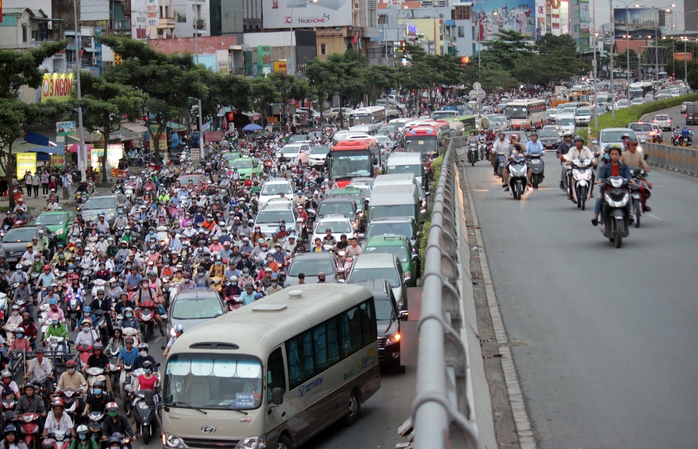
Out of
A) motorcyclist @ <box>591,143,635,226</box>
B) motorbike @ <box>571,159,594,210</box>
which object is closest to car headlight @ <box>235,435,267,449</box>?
motorcyclist @ <box>591,143,635,226</box>

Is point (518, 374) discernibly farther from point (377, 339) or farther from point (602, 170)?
point (602, 170)

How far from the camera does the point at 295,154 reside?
5456 centimetres

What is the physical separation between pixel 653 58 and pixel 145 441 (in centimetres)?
14395

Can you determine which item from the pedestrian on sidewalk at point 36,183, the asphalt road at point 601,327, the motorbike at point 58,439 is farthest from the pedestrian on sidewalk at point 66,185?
the motorbike at point 58,439

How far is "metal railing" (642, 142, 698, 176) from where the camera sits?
120 feet

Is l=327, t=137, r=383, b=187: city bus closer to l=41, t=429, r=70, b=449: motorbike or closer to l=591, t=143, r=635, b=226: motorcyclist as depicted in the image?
l=591, t=143, r=635, b=226: motorcyclist

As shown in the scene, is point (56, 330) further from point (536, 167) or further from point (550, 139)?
point (550, 139)

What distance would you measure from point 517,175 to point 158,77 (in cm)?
3960

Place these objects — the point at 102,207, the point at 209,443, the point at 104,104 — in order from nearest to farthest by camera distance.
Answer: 1. the point at 209,443
2. the point at 102,207
3. the point at 104,104

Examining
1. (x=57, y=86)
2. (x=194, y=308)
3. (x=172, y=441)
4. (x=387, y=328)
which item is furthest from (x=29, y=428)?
(x=57, y=86)

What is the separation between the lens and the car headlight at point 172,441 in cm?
1148

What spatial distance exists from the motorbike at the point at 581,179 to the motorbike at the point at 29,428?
42.4 ft

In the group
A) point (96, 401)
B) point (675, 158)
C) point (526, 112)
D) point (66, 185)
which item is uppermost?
point (526, 112)

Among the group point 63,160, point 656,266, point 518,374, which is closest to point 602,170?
point 656,266
